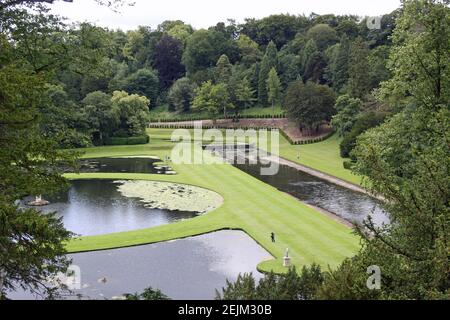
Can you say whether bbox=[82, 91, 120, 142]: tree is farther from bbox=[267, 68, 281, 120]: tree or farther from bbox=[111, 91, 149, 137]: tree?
bbox=[267, 68, 281, 120]: tree

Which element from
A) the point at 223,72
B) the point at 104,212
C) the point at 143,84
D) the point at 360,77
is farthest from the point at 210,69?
the point at 104,212

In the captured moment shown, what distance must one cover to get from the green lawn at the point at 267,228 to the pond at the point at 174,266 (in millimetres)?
853

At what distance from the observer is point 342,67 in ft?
281

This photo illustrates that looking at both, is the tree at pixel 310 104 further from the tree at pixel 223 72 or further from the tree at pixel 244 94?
the tree at pixel 223 72

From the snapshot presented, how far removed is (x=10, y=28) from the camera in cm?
1304

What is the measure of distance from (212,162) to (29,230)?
4182cm

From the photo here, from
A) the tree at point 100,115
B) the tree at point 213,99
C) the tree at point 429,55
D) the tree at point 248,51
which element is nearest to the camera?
the tree at point 429,55

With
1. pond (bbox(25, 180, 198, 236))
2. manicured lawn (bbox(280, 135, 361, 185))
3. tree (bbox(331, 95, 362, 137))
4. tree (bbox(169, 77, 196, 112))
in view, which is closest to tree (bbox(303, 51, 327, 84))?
tree (bbox(169, 77, 196, 112))

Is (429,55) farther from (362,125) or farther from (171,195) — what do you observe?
(362,125)

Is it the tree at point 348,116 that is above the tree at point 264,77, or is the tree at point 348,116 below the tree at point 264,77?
below

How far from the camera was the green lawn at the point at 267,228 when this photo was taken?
23.2 metres

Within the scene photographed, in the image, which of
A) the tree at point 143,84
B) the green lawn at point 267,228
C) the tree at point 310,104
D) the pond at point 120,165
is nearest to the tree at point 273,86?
the tree at point 310,104

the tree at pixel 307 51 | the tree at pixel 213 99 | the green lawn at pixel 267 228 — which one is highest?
the tree at pixel 307 51

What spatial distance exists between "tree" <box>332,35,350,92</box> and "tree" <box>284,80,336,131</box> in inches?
447
